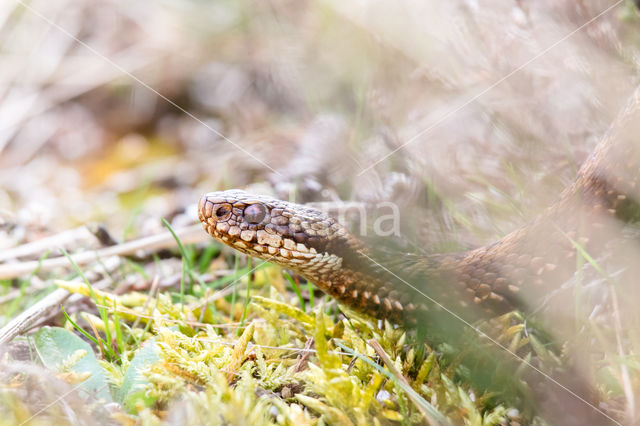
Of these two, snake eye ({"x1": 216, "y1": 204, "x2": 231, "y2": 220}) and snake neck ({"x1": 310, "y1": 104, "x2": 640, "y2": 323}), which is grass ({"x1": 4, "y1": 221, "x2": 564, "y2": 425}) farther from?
snake eye ({"x1": 216, "y1": 204, "x2": 231, "y2": 220})

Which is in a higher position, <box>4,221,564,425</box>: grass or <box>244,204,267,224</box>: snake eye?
<box>244,204,267,224</box>: snake eye

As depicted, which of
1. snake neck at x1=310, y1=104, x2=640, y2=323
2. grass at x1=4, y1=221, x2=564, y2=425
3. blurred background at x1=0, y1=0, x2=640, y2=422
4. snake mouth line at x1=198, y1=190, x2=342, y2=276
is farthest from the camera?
blurred background at x1=0, y1=0, x2=640, y2=422

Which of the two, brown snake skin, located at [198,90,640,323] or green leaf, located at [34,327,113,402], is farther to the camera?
brown snake skin, located at [198,90,640,323]

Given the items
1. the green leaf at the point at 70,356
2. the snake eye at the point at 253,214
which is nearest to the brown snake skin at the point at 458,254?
the snake eye at the point at 253,214

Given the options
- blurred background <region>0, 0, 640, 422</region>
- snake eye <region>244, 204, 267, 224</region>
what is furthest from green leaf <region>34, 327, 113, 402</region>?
blurred background <region>0, 0, 640, 422</region>

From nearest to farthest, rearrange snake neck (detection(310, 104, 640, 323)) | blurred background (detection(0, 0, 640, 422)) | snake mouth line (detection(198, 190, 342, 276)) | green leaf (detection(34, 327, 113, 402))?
green leaf (detection(34, 327, 113, 402)), snake neck (detection(310, 104, 640, 323)), snake mouth line (detection(198, 190, 342, 276)), blurred background (detection(0, 0, 640, 422))

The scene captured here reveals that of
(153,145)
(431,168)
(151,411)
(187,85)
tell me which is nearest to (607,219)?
(431,168)

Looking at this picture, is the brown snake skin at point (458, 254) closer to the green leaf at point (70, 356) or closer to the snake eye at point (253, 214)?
the snake eye at point (253, 214)
